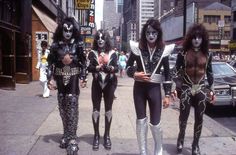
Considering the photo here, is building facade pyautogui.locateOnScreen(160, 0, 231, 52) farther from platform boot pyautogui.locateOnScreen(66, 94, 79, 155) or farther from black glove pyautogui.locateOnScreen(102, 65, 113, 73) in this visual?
platform boot pyautogui.locateOnScreen(66, 94, 79, 155)

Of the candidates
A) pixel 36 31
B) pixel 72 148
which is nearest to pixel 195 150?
pixel 72 148

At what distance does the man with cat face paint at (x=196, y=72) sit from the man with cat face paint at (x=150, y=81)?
684mm

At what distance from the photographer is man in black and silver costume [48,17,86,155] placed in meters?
6.98

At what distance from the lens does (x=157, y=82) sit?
6.26m

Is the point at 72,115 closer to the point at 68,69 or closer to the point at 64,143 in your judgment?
the point at 64,143

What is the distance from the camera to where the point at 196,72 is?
686 cm

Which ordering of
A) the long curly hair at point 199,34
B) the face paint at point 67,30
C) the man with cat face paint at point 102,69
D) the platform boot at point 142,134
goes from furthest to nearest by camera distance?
the man with cat face paint at point 102,69
the face paint at point 67,30
the long curly hair at point 199,34
the platform boot at point 142,134

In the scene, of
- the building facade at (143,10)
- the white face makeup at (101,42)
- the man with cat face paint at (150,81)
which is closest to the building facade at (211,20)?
the building facade at (143,10)

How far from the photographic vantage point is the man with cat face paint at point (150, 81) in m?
6.26

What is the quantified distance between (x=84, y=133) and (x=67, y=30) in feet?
7.53

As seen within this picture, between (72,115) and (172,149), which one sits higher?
(72,115)

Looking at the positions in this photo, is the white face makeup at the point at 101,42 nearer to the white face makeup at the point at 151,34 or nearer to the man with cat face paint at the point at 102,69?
the man with cat face paint at the point at 102,69

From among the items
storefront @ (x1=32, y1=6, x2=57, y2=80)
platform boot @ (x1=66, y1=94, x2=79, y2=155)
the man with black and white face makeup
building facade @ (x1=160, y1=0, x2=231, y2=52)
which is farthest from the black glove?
building facade @ (x1=160, y1=0, x2=231, y2=52)

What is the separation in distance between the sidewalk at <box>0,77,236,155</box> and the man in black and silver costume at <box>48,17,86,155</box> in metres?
0.51
